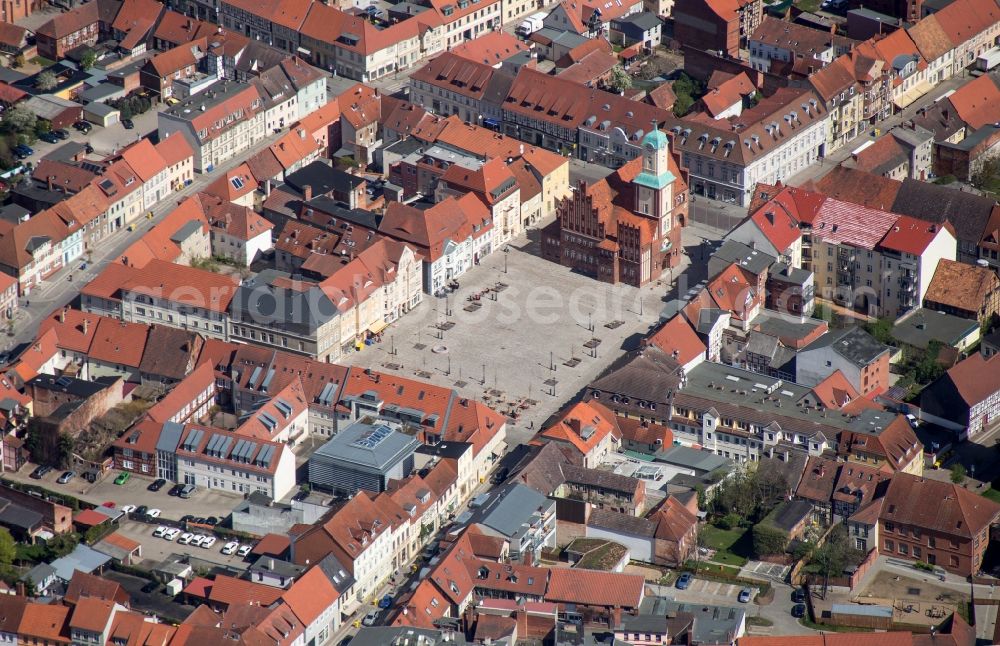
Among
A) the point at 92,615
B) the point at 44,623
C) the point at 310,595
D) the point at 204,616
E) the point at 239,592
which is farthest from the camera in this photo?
the point at 239,592

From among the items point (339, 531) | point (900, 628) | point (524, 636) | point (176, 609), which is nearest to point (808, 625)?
point (900, 628)

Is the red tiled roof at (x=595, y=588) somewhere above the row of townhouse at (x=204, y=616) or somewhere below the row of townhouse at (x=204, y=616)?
above

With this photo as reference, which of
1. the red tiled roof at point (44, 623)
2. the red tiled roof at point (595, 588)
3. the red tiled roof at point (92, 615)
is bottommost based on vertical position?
the red tiled roof at point (44, 623)

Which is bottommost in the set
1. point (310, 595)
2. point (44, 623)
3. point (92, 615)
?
point (44, 623)

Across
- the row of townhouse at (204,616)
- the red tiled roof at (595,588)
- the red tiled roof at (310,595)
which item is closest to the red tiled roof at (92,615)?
the row of townhouse at (204,616)

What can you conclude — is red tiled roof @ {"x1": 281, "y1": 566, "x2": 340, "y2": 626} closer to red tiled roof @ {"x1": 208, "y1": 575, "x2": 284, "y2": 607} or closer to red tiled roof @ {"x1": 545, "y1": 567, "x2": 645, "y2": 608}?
red tiled roof @ {"x1": 208, "y1": 575, "x2": 284, "y2": 607}

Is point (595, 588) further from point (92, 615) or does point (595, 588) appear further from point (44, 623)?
point (44, 623)

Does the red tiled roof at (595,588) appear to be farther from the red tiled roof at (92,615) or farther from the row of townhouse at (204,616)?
the red tiled roof at (92,615)

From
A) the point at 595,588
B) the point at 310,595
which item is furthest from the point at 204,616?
the point at 595,588

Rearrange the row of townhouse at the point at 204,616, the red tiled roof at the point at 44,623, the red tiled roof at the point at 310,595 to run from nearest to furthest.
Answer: the row of townhouse at the point at 204,616, the red tiled roof at the point at 44,623, the red tiled roof at the point at 310,595

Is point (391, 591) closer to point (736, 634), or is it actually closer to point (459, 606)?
point (459, 606)

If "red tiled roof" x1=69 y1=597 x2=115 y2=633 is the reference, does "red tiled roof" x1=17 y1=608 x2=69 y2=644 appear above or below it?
below

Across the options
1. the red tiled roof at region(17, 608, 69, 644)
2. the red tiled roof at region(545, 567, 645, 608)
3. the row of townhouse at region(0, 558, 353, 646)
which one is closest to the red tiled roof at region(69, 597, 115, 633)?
the row of townhouse at region(0, 558, 353, 646)
